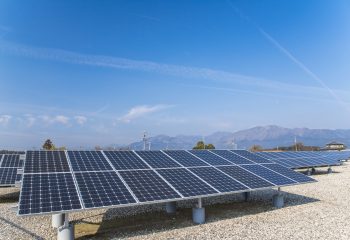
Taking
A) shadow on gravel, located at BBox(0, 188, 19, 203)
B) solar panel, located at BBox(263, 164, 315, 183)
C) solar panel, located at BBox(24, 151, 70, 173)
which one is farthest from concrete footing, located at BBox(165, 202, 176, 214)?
shadow on gravel, located at BBox(0, 188, 19, 203)

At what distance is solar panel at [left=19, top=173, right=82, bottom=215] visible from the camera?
34.8 ft

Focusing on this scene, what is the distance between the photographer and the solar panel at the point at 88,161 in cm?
1487

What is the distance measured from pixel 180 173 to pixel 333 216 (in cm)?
767

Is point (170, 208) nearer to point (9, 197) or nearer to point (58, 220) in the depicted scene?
point (58, 220)

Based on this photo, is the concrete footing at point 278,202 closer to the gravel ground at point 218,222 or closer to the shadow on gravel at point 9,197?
the gravel ground at point 218,222

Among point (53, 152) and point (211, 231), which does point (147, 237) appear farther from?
point (53, 152)

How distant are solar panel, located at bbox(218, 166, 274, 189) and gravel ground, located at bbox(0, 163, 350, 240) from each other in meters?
1.48

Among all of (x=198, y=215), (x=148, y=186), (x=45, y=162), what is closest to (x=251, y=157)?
(x=198, y=215)

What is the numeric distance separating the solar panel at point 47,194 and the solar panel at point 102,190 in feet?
1.22

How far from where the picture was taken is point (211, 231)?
13375 mm

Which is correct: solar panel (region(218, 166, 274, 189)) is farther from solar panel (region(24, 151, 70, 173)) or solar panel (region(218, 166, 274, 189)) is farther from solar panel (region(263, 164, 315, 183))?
solar panel (region(24, 151, 70, 173))

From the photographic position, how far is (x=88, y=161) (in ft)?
52.2

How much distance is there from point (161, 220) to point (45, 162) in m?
6.02

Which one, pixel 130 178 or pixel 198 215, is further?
pixel 198 215
